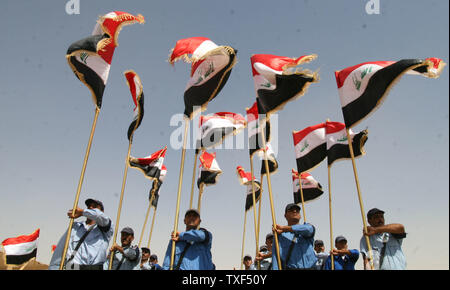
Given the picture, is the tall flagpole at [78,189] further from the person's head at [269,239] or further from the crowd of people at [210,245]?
the person's head at [269,239]

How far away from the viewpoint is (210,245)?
5176 mm

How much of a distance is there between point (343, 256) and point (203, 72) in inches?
220

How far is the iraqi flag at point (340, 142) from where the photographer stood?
28.7 ft

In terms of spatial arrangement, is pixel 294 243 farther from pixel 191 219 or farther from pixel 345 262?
pixel 191 219

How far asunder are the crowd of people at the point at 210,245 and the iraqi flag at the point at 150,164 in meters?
5.22

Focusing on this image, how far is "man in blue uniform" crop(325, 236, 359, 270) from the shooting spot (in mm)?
6431

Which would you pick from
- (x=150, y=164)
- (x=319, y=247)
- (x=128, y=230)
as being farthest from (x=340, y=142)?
(x=150, y=164)

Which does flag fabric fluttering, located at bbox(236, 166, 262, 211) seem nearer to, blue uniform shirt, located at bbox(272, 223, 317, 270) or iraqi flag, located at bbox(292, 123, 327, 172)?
iraqi flag, located at bbox(292, 123, 327, 172)

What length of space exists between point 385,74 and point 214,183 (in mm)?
7606

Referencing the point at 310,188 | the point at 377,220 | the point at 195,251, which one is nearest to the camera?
the point at 195,251

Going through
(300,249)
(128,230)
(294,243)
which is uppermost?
(128,230)

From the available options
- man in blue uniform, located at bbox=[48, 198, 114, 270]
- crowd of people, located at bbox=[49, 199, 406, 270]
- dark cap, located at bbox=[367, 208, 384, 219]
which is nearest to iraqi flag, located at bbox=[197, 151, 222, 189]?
crowd of people, located at bbox=[49, 199, 406, 270]
